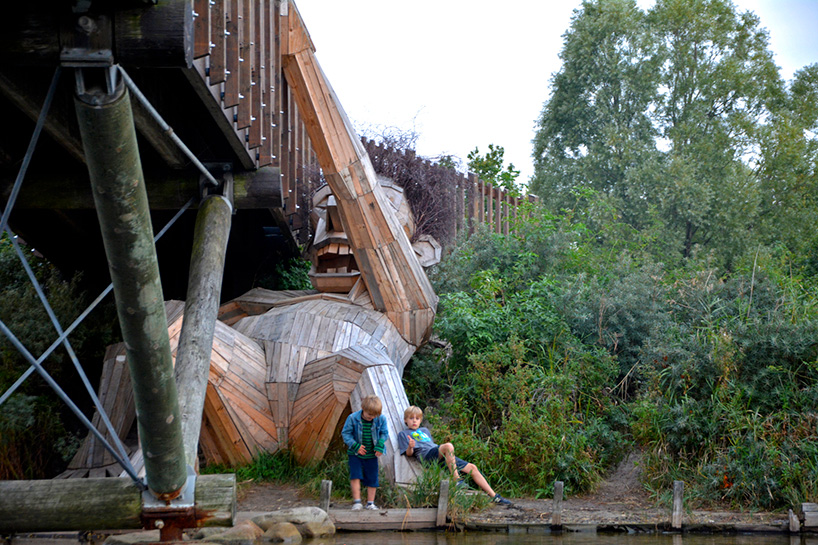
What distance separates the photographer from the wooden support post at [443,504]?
625 centimetres

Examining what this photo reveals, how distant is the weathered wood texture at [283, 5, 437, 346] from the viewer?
9164 millimetres

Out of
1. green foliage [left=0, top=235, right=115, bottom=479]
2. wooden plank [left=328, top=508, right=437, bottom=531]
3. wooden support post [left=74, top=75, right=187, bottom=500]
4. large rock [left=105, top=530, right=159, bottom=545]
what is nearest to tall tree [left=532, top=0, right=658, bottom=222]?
green foliage [left=0, top=235, right=115, bottom=479]

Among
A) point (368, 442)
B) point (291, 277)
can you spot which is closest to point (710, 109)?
point (291, 277)

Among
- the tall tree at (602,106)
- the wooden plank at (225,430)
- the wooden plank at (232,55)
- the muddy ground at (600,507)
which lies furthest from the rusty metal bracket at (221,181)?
the tall tree at (602,106)

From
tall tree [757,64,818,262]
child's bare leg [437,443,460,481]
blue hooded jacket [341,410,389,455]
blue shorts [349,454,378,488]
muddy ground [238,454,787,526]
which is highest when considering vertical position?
tall tree [757,64,818,262]

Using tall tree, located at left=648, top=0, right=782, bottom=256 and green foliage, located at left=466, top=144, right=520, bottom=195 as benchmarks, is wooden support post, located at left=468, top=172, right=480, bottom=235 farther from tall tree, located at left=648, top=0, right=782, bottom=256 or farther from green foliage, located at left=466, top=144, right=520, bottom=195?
tall tree, located at left=648, top=0, right=782, bottom=256

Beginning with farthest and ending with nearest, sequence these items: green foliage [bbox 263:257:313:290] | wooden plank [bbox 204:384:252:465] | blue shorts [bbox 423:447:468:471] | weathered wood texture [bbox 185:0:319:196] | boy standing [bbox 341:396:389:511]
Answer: green foliage [bbox 263:257:313:290] < wooden plank [bbox 204:384:252:465] < blue shorts [bbox 423:447:468:471] < boy standing [bbox 341:396:389:511] < weathered wood texture [bbox 185:0:319:196]

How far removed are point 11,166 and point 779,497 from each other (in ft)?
22.7

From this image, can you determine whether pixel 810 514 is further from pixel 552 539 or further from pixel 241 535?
pixel 241 535

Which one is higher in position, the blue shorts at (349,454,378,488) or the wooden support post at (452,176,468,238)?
the wooden support post at (452,176,468,238)

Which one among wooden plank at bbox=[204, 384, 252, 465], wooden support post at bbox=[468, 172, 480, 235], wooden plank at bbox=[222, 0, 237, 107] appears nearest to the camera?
wooden plank at bbox=[222, 0, 237, 107]

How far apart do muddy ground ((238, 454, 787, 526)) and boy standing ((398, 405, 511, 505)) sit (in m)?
0.28

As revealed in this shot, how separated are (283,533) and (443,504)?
129cm

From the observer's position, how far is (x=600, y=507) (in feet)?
23.0
